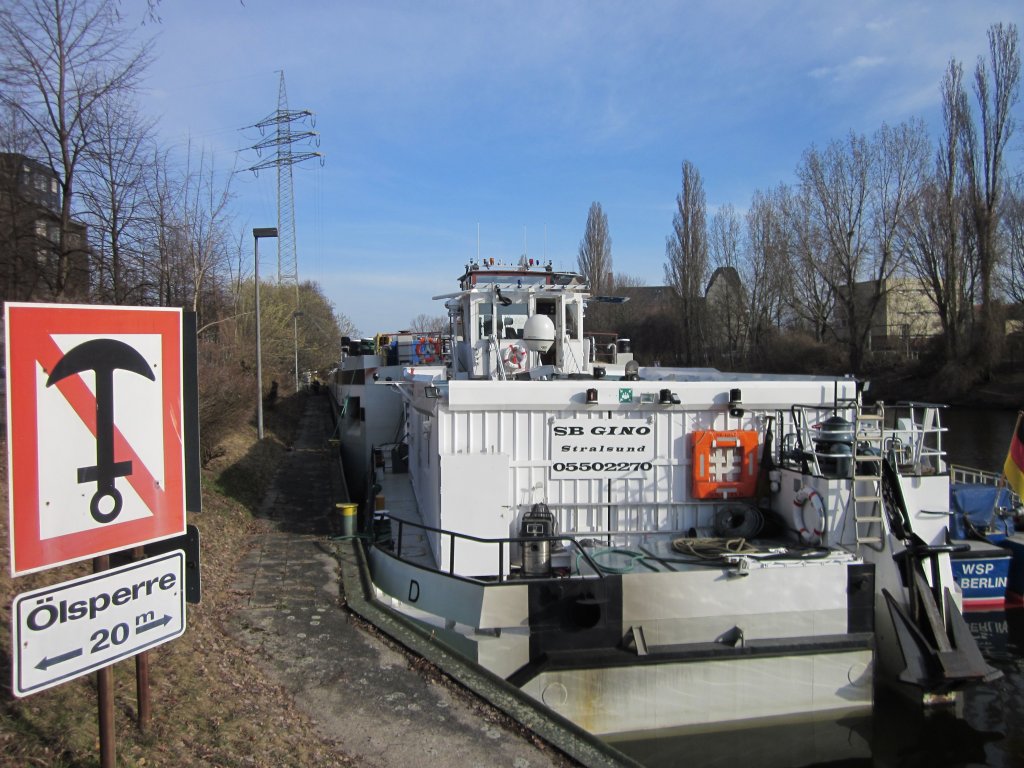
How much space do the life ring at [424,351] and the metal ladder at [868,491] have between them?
12.1 metres

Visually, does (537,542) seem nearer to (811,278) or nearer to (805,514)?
(805,514)

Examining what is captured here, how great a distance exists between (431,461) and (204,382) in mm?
7107

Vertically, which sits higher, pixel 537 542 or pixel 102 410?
pixel 102 410

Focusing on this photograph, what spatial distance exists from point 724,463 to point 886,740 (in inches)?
126

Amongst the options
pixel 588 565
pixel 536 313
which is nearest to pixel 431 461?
pixel 588 565

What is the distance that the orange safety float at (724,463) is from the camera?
8.09 meters

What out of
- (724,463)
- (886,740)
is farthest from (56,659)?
(886,740)

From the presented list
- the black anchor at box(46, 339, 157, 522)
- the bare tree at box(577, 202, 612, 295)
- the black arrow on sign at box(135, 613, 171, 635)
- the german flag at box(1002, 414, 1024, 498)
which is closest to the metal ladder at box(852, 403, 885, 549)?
the german flag at box(1002, 414, 1024, 498)

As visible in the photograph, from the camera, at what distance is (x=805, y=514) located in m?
7.58

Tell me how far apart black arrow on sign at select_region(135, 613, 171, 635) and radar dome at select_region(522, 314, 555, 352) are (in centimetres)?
844

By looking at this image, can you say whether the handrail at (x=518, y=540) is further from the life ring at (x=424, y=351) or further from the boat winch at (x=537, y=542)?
the life ring at (x=424, y=351)

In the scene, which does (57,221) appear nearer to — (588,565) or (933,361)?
(588,565)

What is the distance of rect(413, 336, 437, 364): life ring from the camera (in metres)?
18.1

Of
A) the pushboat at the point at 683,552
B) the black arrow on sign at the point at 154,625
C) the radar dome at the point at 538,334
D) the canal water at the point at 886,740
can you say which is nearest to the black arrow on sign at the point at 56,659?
the black arrow on sign at the point at 154,625
